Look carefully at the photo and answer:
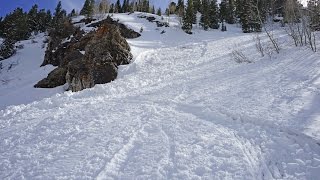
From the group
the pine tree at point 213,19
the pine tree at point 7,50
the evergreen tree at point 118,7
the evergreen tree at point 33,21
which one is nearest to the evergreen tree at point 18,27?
the evergreen tree at point 33,21

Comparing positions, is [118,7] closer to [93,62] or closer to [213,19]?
[213,19]

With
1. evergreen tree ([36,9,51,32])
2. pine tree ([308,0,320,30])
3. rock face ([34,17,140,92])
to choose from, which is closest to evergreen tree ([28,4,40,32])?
evergreen tree ([36,9,51,32])

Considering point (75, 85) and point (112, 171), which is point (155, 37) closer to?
point (75, 85)

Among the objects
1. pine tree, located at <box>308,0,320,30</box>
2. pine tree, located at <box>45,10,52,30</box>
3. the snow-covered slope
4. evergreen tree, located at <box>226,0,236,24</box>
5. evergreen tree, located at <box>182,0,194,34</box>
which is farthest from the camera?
pine tree, located at <box>45,10,52,30</box>

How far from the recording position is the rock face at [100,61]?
765 inches

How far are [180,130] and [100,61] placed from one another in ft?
41.8

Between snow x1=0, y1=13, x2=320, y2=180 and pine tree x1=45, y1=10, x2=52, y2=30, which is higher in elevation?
pine tree x1=45, y1=10, x2=52, y2=30

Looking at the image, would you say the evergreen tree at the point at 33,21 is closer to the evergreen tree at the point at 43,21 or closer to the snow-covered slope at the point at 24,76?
the evergreen tree at the point at 43,21

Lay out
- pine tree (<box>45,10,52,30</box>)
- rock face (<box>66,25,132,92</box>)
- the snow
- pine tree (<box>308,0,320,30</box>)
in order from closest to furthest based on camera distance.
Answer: the snow, rock face (<box>66,25,132,92</box>), pine tree (<box>308,0,320,30</box>), pine tree (<box>45,10,52,30</box>)

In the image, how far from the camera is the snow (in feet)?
22.1

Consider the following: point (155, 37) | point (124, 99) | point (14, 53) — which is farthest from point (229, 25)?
point (124, 99)

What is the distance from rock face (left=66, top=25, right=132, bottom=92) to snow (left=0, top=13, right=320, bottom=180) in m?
2.24

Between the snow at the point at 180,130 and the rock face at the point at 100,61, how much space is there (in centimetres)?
224

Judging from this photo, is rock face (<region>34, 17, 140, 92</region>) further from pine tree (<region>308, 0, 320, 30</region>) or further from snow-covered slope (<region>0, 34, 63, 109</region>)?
pine tree (<region>308, 0, 320, 30</region>)
